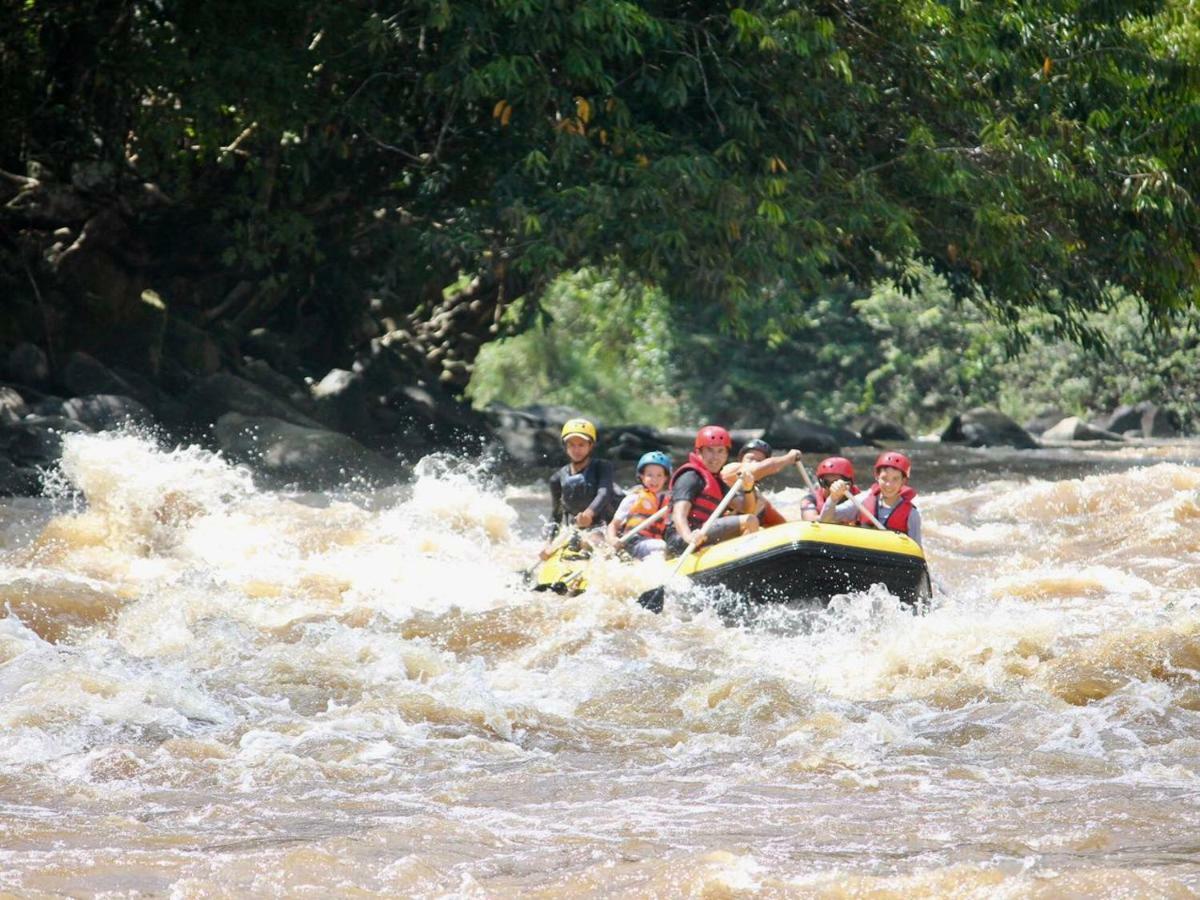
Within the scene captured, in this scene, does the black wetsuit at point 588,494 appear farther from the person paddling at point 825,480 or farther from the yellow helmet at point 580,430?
the person paddling at point 825,480

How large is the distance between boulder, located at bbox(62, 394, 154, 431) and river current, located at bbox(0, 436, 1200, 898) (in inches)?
193

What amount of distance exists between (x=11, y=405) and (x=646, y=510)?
8.57 metres

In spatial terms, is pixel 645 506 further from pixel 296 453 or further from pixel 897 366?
pixel 897 366

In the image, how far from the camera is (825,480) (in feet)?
33.9

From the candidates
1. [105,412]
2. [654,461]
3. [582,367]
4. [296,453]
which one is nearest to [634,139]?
[296,453]

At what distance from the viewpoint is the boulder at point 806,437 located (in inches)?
1043

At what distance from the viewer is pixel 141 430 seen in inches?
658

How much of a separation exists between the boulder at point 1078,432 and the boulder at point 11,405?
1989 cm

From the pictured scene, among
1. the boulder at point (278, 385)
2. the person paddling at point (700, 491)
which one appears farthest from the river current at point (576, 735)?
the boulder at point (278, 385)

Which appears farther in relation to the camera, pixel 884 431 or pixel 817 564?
pixel 884 431

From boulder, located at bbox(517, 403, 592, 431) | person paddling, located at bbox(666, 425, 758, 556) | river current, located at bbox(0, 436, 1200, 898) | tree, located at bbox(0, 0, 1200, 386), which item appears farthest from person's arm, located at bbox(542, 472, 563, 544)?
boulder, located at bbox(517, 403, 592, 431)

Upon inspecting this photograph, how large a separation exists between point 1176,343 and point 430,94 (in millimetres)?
20457

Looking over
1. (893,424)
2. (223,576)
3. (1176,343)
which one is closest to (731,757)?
(223,576)

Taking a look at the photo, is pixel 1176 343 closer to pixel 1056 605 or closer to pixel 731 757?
pixel 1056 605
